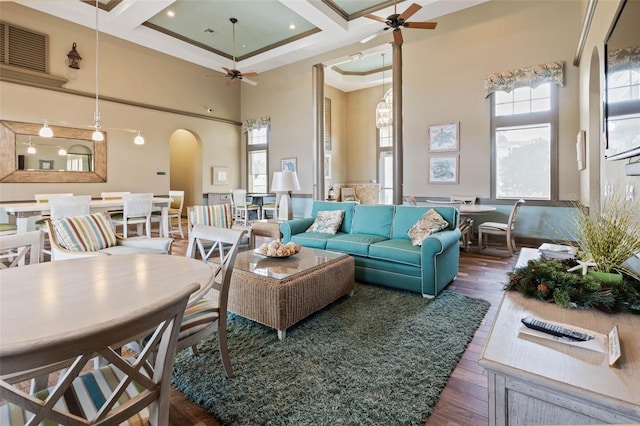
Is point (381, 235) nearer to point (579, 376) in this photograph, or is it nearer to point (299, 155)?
point (579, 376)

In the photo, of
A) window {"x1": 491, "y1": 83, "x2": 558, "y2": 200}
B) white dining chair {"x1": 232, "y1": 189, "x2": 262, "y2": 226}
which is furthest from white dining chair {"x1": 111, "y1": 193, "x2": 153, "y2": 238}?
window {"x1": 491, "y1": 83, "x2": 558, "y2": 200}

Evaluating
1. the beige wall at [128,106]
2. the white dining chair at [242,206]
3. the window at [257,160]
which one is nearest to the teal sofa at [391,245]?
the white dining chair at [242,206]

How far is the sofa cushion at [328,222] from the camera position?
4307 mm

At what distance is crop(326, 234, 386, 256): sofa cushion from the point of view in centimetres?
362

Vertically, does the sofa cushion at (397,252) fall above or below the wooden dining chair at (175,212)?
below

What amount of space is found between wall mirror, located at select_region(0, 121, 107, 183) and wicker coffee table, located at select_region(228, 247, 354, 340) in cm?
539

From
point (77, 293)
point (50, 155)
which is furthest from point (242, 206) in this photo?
point (77, 293)

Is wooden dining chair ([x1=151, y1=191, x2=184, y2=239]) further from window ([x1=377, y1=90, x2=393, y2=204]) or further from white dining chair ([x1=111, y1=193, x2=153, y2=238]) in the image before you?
window ([x1=377, y1=90, x2=393, y2=204])

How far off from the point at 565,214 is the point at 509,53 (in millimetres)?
2889

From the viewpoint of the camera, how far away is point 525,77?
17.3 ft

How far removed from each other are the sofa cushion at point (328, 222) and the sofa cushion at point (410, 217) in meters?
0.78

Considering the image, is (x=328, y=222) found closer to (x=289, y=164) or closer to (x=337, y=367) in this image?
(x=337, y=367)

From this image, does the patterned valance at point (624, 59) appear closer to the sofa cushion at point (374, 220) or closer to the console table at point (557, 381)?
the console table at point (557, 381)

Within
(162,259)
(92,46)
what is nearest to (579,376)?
(162,259)
